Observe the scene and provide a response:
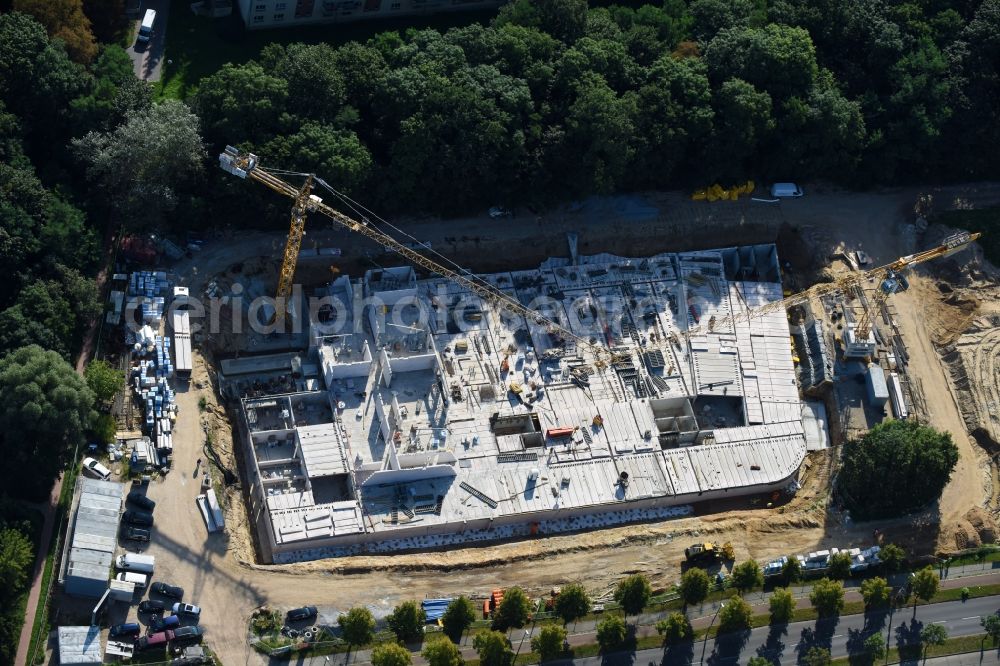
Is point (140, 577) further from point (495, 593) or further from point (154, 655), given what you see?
point (495, 593)

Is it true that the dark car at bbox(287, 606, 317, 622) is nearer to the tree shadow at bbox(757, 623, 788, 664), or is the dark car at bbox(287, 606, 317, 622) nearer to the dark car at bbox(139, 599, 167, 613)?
the dark car at bbox(139, 599, 167, 613)

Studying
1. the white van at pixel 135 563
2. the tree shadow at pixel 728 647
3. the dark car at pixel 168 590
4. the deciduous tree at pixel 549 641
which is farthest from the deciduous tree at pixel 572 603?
the white van at pixel 135 563

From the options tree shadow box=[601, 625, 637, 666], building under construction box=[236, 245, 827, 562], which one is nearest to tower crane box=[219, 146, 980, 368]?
building under construction box=[236, 245, 827, 562]

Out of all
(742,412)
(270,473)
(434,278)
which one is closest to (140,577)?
(270,473)

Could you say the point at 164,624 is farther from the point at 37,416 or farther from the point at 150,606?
the point at 37,416

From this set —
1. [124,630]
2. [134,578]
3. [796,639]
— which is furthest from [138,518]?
[796,639]

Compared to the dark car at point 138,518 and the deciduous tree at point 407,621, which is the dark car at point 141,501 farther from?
the deciduous tree at point 407,621

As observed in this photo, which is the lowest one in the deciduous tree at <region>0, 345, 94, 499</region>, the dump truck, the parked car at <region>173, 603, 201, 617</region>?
the parked car at <region>173, 603, 201, 617</region>
